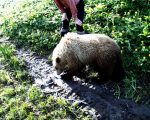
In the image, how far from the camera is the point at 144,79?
5.88 metres

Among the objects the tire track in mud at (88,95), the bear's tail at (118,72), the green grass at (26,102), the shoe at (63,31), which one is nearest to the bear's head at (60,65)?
the tire track in mud at (88,95)

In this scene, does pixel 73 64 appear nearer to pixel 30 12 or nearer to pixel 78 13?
pixel 78 13

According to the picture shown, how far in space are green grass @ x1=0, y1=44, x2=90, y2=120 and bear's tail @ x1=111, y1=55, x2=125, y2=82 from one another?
882 mm

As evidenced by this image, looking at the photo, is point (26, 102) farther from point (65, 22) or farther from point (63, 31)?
point (65, 22)

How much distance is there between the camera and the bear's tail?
5.82 meters

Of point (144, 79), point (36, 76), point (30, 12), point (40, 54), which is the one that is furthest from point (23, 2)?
point (144, 79)

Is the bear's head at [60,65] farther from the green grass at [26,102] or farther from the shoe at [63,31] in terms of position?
the shoe at [63,31]

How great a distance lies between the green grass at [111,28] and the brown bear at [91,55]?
317 mm

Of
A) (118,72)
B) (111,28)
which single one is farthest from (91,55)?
(111,28)

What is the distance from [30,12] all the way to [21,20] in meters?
0.41

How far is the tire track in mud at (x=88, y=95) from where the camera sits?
5293 mm

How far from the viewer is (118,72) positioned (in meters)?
5.90

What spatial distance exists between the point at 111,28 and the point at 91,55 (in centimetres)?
157

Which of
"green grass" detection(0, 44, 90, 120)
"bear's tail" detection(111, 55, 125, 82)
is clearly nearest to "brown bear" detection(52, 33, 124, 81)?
"bear's tail" detection(111, 55, 125, 82)
